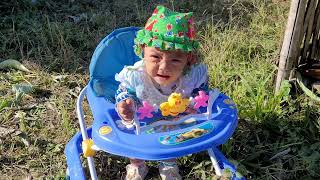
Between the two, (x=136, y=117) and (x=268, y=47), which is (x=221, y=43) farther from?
(x=136, y=117)

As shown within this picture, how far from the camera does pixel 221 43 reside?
11.6 ft

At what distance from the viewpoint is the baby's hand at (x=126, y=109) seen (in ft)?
7.98

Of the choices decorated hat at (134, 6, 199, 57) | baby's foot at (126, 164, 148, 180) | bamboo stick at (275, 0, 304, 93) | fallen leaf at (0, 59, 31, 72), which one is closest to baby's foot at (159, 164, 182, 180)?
baby's foot at (126, 164, 148, 180)

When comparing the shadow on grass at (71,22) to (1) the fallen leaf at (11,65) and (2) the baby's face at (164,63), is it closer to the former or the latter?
(1) the fallen leaf at (11,65)

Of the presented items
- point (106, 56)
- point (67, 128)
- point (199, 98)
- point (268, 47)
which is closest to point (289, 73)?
point (268, 47)

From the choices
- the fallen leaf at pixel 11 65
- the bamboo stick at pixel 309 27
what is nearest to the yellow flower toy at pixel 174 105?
the bamboo stick at pixel 309 27

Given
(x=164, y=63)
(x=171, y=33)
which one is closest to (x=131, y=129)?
(x=164, y=63)

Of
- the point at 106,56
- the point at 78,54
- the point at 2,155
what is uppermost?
the point at 106,56

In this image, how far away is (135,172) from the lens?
2.66 metres

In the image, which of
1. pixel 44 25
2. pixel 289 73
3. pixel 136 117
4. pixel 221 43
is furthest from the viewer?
pixel 44 25

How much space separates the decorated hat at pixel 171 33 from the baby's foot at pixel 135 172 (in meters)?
0.68

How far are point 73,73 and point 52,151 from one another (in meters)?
0.80

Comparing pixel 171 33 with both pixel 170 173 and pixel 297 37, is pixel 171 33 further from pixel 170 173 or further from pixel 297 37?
pixel 297 37

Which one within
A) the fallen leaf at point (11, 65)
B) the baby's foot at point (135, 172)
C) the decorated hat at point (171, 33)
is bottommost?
the baby's foot at point (135, 172)
